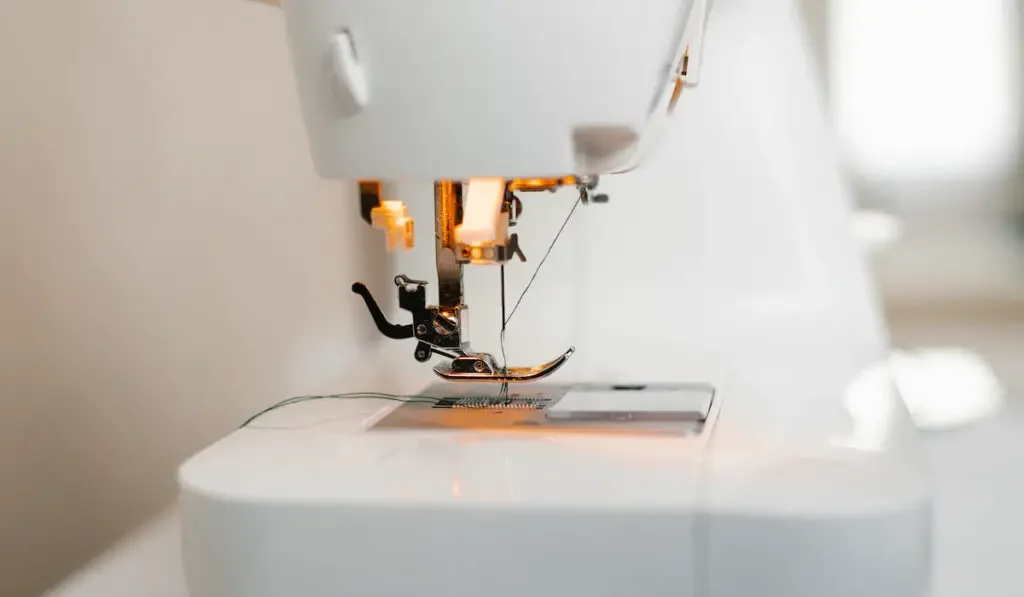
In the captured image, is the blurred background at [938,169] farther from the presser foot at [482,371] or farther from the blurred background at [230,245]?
the presser foot at [482,371]

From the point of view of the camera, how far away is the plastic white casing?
75cm

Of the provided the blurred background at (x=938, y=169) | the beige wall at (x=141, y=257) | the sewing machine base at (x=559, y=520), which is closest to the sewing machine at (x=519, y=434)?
the sewing machine base at (x=559, y=520)

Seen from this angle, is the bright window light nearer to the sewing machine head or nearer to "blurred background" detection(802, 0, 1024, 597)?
"blurred background" detection(802, 0, 1024, 597)

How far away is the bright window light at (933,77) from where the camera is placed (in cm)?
174

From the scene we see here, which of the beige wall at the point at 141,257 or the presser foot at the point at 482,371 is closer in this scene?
the presser foot at the point at 482,371

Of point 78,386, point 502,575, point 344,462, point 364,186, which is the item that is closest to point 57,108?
point 78,386

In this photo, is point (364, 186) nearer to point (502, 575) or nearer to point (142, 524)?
point (502, 575)

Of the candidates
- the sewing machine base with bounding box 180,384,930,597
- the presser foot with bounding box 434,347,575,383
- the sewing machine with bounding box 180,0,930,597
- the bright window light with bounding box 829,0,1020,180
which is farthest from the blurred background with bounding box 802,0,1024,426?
the sewing machine base with bounding box 180,384,930,597

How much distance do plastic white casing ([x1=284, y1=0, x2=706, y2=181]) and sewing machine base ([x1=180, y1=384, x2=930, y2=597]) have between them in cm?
21

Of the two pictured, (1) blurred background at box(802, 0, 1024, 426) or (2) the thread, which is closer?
(2) the thread

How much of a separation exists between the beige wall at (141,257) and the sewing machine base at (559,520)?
1.07 feet

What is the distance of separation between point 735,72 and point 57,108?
0.73m

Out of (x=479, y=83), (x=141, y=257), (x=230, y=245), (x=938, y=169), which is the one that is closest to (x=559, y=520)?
(x=479, y=83)

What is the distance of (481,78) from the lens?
76 centimetres
